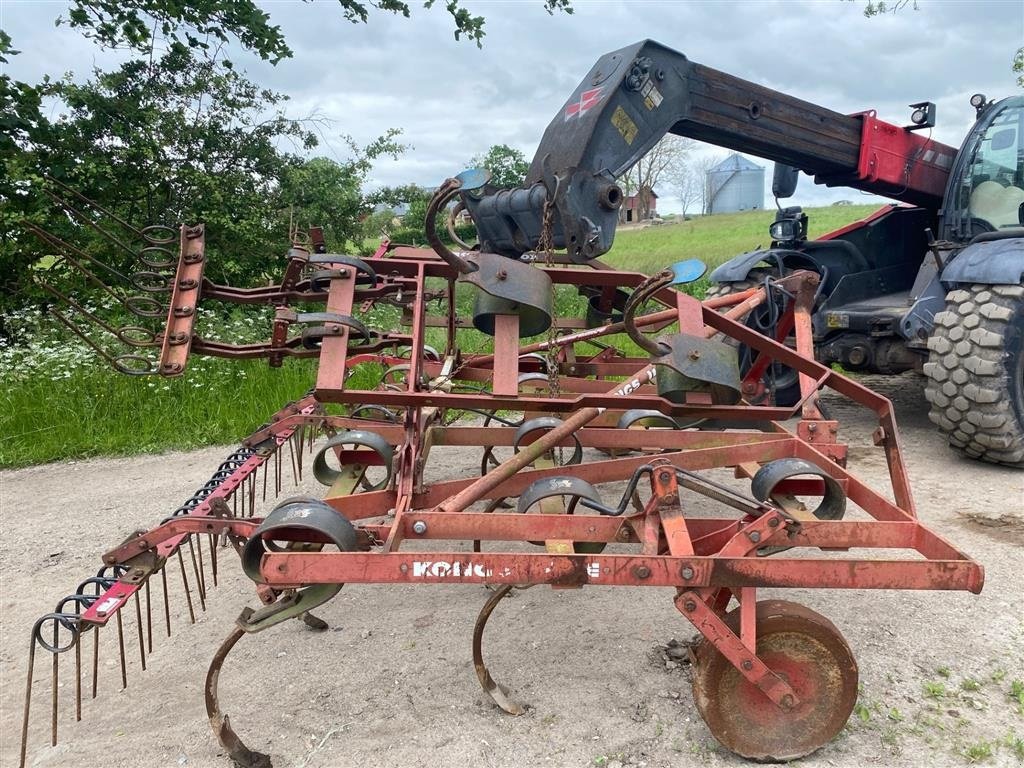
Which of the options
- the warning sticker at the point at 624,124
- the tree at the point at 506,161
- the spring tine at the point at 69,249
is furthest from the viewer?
the tree at the point at 506,161

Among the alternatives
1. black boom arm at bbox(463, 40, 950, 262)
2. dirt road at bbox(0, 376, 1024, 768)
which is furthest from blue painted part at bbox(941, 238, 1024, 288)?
dirt road at bbox(0, 376, 1024, 768)

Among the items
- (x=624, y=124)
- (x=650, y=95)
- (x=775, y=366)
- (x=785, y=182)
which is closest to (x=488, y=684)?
(x=624, y=124)

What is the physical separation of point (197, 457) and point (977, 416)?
5.49 metres

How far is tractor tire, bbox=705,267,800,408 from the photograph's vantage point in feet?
17.6

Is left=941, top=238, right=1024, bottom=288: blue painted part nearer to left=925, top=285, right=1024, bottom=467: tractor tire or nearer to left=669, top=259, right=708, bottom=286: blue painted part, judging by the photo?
left=925, top=285, right=1024, bottom=467: tractor tire

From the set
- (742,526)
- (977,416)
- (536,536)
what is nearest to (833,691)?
(742,526)

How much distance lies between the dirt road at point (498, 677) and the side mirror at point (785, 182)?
3.10 meters

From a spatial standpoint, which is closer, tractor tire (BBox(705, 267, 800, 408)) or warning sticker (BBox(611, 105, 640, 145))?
warning sticker (BBox(611, 105, 640, 145))

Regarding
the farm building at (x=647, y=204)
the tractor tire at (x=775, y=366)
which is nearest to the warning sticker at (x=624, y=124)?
the tractor tire at (x=775, y=366)

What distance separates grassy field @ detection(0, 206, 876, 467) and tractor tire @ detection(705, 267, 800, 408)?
1952 millimetres

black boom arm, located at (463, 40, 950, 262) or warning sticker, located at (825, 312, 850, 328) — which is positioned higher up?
black boom arm, located at (463, 40, 950, 262)

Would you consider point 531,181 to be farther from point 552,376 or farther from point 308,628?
point 308,628

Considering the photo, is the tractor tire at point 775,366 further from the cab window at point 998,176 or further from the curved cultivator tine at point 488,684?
the curved cultivator tine at point 488,684

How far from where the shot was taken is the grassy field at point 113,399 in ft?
19.1
